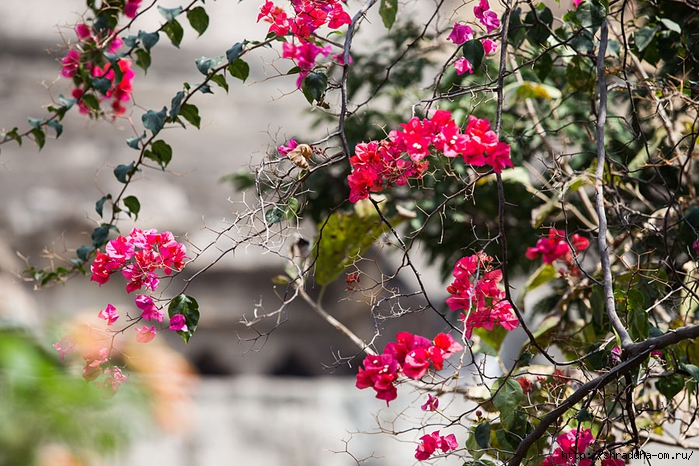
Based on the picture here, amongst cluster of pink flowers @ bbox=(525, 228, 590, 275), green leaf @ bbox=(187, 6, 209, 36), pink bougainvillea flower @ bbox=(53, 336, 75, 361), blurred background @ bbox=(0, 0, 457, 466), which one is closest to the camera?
pink bougainvillea flower @ bbox=(53, 336, 75, 361)

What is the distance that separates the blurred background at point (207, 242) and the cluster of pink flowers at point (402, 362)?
1.26 metres

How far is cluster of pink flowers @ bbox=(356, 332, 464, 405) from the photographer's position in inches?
36.3

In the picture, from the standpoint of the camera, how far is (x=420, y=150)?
0.92 meters

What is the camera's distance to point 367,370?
928mm

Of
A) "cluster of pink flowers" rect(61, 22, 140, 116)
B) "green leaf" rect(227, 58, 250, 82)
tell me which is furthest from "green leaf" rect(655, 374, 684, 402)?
"cluster of pink flowers" rect(61, 22, 140, 116)

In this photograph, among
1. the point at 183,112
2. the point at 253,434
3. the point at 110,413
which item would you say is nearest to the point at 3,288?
the point at 253,434

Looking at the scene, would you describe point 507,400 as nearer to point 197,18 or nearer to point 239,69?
point 239,69

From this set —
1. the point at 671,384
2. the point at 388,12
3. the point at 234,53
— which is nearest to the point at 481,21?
the point at 388,12

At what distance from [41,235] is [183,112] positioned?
2.22 meters

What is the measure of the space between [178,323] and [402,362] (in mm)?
302

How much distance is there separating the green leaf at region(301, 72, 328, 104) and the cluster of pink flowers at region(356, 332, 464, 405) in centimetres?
34

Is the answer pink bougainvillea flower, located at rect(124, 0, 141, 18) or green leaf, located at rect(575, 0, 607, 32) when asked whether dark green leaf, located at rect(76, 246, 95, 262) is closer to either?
pink bougainvillea flower, located at rect(124, 0, 141, 18)

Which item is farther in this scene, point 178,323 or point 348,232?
point 348,232

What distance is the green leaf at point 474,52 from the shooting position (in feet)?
3.45
